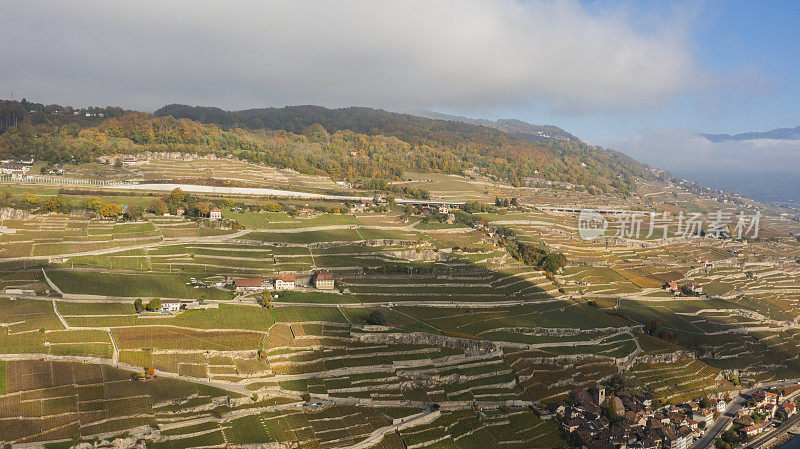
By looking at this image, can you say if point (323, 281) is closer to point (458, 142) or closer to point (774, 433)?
point (774, 433)

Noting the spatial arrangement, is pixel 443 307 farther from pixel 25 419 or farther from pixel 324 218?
pixel 25 419

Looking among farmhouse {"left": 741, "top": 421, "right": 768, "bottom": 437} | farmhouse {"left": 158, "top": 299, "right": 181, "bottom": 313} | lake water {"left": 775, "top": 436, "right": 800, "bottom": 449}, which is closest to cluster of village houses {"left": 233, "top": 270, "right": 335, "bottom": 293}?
farmhouse {"left": 158, "top": 299, "right": 181, "bottom": 313}

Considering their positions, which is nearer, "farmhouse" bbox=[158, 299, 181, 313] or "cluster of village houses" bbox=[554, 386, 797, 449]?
"cluster of village houses" bbox=[554, 386, 797, 449]

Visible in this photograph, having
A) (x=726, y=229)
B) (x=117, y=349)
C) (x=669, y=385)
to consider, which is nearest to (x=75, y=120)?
(x=117, y=349)

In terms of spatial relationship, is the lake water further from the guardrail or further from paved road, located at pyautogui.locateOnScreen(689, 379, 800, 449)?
the guardrail

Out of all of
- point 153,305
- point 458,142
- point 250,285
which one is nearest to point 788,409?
point 250,285

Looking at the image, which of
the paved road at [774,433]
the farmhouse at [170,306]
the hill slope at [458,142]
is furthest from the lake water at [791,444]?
the hill slope at [458,142]
